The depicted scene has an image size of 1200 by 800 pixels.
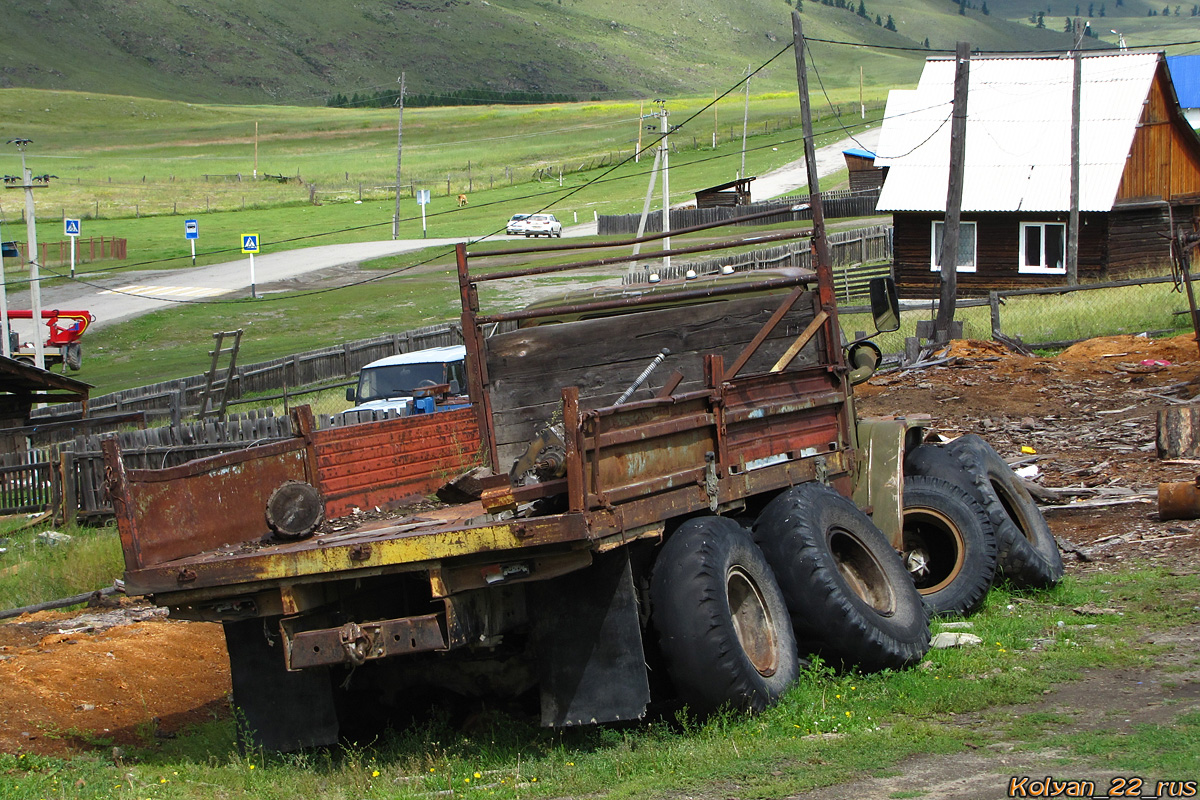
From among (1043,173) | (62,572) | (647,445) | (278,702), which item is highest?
(1043,173)

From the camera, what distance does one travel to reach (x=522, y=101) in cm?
18600

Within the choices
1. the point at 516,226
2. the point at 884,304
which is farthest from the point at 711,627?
the point at 516,226

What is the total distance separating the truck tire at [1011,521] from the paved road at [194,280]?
39.8m

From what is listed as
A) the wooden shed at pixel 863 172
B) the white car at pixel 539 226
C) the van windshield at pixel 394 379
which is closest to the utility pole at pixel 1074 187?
the van windshield at pixel 394 379

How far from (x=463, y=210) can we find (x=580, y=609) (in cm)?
7359

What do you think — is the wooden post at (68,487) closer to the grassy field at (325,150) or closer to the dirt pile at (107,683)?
the dirt pile at (107,683)

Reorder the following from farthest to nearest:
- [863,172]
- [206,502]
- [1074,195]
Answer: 1. [863,172]
2. [1074,195]
3. [206,502]

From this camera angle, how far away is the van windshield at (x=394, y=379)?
1948 cm

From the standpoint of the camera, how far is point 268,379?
29406 millimetres

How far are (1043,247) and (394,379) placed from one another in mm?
22876

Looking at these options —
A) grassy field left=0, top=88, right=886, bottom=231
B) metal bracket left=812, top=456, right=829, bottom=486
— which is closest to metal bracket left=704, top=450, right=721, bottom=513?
metal bracket left=812, top=456, right=829, bottom=486

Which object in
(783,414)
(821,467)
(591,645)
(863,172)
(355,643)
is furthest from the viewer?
(863,172)

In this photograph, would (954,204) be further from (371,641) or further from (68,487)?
(371,641)

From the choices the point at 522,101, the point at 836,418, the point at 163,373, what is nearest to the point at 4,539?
the point at 836,418
